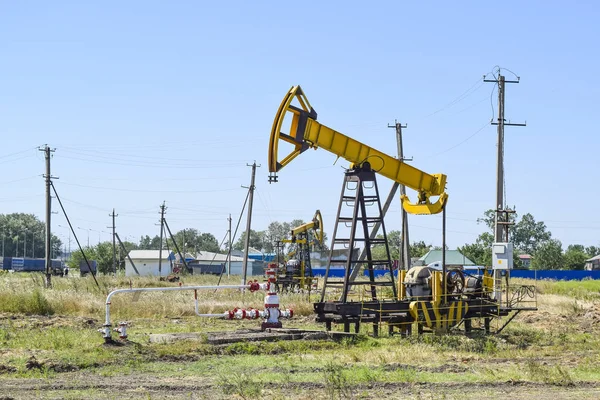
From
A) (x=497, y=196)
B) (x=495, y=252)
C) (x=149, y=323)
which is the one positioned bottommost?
(x=149, y=323)

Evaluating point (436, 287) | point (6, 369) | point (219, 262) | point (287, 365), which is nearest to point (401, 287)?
point (436, 287)

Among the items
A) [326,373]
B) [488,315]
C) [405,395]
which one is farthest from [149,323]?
[405,395]

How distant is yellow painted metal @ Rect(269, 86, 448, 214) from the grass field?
351cm

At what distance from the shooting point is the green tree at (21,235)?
472 feet

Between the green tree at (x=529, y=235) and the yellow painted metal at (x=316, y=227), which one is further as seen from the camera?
the green tree at (x=529, y=235)

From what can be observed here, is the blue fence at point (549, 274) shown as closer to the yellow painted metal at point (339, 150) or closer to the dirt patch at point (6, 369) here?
the yellow painted metal at point (339, 150)

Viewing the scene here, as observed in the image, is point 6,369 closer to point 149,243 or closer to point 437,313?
point 437,313

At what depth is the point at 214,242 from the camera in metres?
157

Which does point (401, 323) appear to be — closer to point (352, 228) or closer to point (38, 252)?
point (352, 228)

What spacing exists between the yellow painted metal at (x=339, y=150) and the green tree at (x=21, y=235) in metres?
130

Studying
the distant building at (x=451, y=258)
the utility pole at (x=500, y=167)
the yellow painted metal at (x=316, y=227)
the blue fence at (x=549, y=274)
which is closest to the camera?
the utility pole at (x=500, y=167)

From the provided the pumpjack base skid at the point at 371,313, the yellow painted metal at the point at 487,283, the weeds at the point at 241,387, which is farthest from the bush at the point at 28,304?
the weeds at the point at 241,387

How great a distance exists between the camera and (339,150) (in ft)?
55.8

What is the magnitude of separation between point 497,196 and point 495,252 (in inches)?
294
